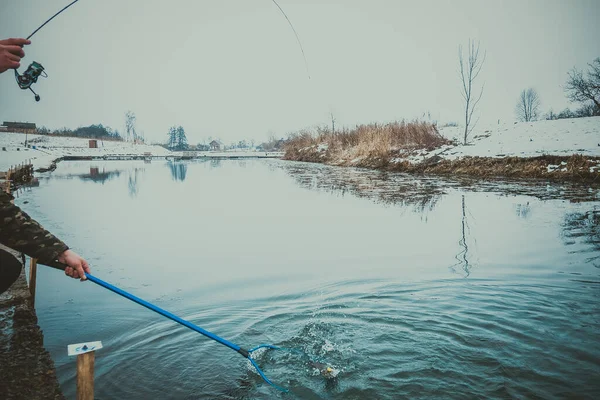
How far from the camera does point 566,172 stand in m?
20.0

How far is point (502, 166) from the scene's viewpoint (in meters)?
23.9

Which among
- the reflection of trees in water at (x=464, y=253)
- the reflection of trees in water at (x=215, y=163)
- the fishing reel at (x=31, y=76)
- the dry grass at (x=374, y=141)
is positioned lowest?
the reflection of trees in water at (x=464, y=253)

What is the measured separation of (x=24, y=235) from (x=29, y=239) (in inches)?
1.4

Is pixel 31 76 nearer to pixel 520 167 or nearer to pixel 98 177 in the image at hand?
pixel 520 167

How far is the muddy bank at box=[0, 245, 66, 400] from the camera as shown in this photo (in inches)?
121

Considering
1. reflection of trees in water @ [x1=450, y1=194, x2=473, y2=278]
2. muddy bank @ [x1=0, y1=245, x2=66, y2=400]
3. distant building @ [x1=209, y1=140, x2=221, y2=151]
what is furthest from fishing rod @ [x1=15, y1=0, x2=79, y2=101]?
distant building @ [x1=209, y1=140, x2=221, y2=151]

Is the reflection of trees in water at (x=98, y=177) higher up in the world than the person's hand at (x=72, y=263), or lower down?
higher up

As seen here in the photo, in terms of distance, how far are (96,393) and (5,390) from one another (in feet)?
2.32

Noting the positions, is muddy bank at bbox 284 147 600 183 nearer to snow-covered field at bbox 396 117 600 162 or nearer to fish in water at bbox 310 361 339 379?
snow-covered field at bbox 396 117 600 162

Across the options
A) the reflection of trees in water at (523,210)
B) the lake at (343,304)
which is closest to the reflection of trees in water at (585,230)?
the lake at (343,304)

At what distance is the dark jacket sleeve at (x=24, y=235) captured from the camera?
Answer: 2342mm

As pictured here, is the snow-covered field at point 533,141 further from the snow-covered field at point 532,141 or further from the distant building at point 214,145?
the distant building at point 214,145

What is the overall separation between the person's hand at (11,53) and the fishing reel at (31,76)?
157 cm

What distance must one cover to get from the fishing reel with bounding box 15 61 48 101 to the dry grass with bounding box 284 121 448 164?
1200 inches
